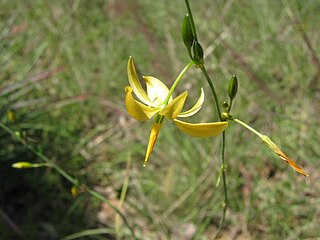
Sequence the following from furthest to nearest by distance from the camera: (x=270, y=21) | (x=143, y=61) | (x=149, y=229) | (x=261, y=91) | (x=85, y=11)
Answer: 1. (x=85, y=11)
2. (x=143, y=61)
3. (x=270, y=21)
4. (x=261, y=91)
5. (x=149, y=229)

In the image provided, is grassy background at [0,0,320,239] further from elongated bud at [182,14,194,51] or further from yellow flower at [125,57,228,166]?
elongated bud at [182,14,194,51]

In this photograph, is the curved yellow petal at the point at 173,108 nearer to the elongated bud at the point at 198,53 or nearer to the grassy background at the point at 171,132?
the elongated bud at the point at 198,53

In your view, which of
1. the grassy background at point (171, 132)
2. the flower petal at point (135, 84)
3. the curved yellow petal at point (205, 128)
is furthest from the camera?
the grassy background at point (171, 132)

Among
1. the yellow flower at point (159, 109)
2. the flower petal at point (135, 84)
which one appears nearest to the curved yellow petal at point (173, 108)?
the yellow flower at point (159, 109)

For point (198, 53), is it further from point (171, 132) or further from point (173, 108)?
point (171, 132)

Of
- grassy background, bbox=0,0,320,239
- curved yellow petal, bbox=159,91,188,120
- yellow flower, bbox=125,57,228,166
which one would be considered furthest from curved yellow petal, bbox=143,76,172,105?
grassy background, bbox=0,0,320,239

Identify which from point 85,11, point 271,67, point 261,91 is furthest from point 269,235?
point 85,11

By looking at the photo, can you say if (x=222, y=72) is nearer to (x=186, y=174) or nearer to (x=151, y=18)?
(x=186, y=174)
